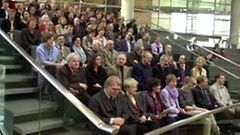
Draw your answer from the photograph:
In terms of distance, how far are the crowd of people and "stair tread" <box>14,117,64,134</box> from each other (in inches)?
7.3

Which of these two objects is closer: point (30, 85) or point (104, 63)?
point (30, 85)

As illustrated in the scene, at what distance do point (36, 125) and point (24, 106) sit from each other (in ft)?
1.13

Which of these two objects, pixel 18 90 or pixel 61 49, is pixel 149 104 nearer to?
pixel 18 90

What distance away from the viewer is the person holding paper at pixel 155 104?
5559mm

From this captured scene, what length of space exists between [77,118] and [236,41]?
46.3ft

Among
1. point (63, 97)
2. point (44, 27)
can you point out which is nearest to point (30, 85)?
point (63, 97)

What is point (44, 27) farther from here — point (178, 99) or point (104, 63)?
point (178, 99)

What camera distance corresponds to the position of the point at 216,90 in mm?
7535

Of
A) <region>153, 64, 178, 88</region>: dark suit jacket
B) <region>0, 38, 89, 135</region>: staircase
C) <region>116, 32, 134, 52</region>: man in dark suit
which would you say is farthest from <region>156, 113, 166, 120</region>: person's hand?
<region>116, 32, 134, 52</region>: man in dark suit

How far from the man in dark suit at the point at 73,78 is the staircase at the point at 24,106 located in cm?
72

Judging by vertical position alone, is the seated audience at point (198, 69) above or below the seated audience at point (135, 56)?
below

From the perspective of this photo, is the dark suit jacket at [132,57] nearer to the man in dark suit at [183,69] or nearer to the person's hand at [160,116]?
the man in dark suit at [183,69]

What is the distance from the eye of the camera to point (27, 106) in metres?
4.18

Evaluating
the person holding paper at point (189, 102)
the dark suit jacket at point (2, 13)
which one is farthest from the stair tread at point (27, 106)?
the dark suit jacket at point (2, 13)
